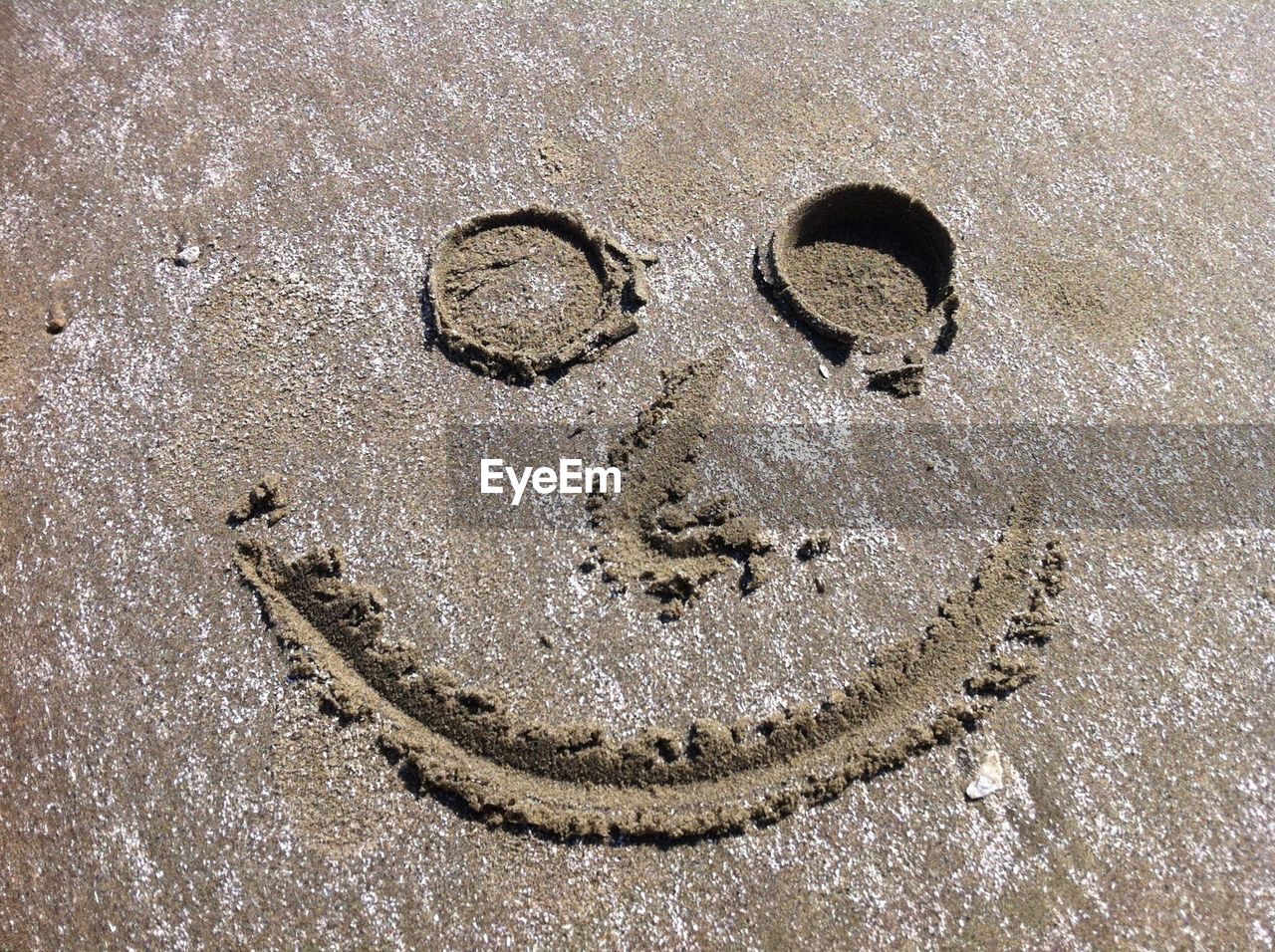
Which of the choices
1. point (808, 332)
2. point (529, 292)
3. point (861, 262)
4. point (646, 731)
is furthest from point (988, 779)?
point (529, 292)

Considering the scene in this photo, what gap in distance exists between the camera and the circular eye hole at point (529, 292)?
2.76 m

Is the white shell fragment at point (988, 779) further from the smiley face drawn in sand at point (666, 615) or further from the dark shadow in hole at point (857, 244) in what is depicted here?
the dark shadow in hole at point (857, 244)

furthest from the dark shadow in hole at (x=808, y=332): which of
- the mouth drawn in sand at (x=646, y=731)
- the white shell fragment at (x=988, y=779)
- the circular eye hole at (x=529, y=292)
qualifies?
the white shell fragment at (x=988, y=779)

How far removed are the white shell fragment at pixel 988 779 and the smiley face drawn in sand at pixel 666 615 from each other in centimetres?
10

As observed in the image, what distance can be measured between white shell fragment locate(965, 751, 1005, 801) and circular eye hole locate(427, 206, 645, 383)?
1.71 m

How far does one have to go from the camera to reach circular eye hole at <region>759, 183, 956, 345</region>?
9.39 ft

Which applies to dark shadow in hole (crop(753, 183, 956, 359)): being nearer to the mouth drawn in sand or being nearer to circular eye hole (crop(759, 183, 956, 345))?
circular eye hole (crop(759, 183, 956, 345))

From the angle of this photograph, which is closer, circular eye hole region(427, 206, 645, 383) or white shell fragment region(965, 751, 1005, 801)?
white shell fragment region(965, 751, 1005, 801)

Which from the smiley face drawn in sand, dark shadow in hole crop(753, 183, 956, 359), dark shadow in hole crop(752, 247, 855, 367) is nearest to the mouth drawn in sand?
the smiley face drawn in sand

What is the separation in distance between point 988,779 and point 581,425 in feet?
5.11

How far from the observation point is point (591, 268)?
9.70 ft

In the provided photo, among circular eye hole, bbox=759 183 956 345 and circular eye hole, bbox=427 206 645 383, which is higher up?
circular eye hole, bbox=759 183 956 345

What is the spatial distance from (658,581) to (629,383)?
72 cm

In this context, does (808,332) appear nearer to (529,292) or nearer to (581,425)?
(581,425)
